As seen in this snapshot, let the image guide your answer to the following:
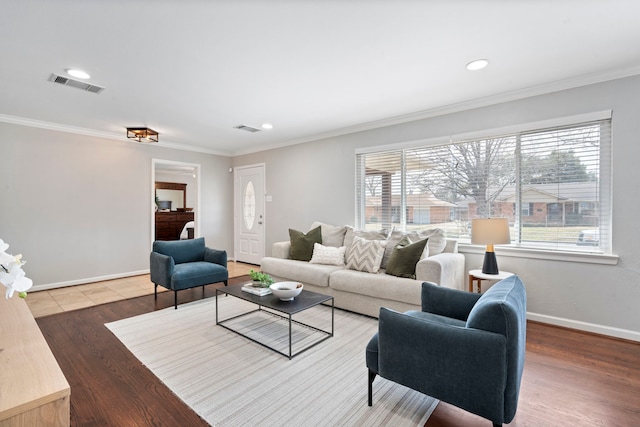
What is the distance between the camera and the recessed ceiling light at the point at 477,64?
2582 mm

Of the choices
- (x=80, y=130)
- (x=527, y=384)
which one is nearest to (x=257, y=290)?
(x=527, y=384)

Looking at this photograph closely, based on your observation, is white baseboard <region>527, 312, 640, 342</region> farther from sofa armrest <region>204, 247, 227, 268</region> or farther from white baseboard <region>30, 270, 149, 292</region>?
white baseboard <region>30, 270, 149, 292</region>

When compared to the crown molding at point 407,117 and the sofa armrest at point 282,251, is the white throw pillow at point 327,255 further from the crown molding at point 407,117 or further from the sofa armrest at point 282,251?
the crown molding at point 407,117

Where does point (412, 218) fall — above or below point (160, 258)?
above

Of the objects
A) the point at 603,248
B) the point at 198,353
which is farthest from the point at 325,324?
the point at 603,248

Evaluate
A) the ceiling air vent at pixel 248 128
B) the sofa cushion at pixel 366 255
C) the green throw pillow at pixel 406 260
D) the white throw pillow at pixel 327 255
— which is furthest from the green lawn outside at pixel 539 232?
the ceiling air vent at pixel 248 128

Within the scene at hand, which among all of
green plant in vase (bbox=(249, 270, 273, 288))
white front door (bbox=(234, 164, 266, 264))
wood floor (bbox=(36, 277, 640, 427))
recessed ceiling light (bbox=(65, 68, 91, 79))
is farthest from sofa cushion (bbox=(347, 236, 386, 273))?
recessed ceiling light (bbox=(65, 68, 91, 79))

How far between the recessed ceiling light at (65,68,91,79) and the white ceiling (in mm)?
69

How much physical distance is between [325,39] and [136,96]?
7.77 feet

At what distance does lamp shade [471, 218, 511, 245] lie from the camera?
294 centimetres

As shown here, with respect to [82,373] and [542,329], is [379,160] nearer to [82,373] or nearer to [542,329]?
[542,329]

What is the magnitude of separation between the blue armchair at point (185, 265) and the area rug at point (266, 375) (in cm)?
50

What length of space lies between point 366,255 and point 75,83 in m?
3.58

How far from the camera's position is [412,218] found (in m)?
4.12
